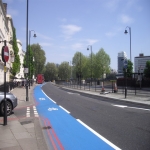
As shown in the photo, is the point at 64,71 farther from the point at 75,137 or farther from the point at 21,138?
the point at 21,138

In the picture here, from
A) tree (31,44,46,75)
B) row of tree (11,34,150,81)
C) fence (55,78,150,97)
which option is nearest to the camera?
fence (55,78,150,97)

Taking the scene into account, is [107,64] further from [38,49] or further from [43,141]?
[43,141]

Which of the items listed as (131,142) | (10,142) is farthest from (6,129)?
(131,142)

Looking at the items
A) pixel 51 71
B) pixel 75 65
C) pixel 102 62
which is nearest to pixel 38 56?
pixel 75 65

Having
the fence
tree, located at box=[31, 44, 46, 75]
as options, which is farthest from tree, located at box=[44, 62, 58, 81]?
the fence

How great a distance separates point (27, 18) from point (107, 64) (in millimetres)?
58963

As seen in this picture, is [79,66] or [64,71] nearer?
[79,66]

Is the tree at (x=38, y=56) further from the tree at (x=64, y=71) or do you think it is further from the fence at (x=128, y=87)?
the fence at (x=128, y=87)

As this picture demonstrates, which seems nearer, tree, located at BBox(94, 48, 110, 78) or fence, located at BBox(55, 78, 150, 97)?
fence, located at BBox(55, 78, 150, 97)

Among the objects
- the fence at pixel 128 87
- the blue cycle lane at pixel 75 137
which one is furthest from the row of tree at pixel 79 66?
the blue cycle lane at pixel 75 137

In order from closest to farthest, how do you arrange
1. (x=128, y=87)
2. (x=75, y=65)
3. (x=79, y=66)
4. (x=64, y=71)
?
(x=128, y=87), (x=79, y=66), (x=75, y=65), (x=64, y=71)

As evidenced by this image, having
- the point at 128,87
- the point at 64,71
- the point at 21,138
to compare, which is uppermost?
the point at 64,71

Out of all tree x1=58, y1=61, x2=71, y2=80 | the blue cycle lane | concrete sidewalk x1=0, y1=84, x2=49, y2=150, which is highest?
tree x1=58, y1=61, x2=71, y2=80

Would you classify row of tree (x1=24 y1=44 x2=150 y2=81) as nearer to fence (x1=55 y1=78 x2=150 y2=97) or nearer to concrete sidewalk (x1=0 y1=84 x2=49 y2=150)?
fence (x1=55 y1=78 x2=150 y2=97)
